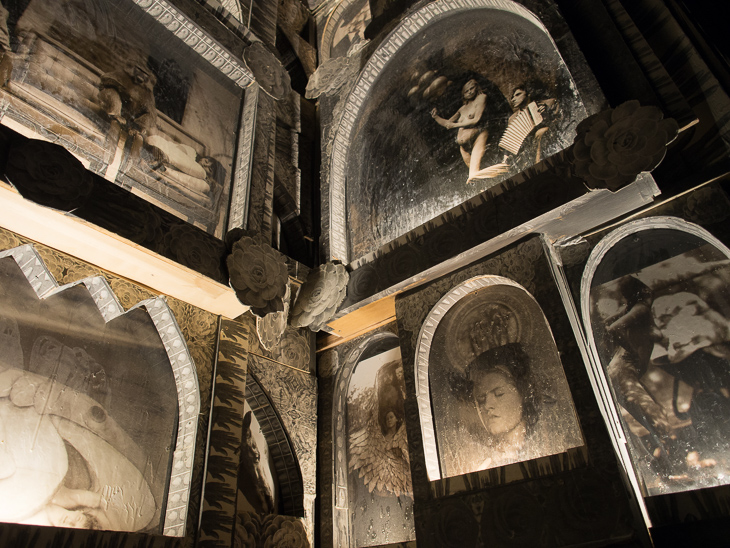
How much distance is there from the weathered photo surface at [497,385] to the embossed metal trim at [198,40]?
3.77 meters

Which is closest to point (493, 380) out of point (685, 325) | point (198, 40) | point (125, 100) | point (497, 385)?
point (497, 385)

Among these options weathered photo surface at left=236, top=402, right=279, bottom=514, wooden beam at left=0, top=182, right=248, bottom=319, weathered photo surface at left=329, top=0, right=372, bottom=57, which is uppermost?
weathered photo surface at left=329, top=0, right=372, bottom=57

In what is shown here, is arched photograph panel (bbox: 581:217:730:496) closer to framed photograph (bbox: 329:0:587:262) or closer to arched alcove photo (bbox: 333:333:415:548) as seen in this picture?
framed photograph (bbox: 329:0:587:262)

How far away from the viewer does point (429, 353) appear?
15.1ft

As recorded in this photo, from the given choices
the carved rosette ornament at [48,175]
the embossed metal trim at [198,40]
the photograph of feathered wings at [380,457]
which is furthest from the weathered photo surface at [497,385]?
the embossed metal trim at [198,40]

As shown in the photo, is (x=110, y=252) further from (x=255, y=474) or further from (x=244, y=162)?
(x=255, y=474)

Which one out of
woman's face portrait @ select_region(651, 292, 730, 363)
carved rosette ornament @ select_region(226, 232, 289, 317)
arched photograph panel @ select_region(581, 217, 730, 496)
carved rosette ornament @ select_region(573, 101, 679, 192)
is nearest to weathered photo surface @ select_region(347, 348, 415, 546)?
carved rosette ornament @ select_region(226, 232, 289, 317)

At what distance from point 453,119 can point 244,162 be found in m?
2.31

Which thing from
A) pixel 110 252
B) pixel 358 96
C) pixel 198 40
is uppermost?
pixel 358 96

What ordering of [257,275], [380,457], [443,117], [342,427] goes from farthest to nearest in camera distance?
[342,427] < [443,117] < [380,457] < [257,275]

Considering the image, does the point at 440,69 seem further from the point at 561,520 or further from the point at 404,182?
the point at 561,520

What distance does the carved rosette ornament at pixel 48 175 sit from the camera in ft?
10.3

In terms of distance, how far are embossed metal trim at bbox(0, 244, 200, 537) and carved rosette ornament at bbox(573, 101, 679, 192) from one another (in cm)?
350

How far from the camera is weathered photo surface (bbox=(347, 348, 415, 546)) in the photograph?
16.0 feet
